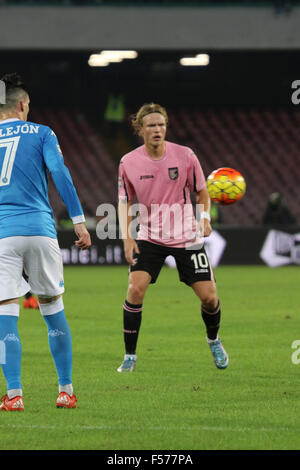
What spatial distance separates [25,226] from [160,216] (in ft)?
7.07

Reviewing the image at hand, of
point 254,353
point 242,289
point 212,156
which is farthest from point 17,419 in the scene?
point 212,156

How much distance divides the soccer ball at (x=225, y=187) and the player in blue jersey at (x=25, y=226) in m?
3.89

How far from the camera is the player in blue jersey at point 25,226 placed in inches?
249

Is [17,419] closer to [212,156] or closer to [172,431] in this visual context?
[172,431]

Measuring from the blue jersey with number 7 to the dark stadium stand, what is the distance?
73.2 feet

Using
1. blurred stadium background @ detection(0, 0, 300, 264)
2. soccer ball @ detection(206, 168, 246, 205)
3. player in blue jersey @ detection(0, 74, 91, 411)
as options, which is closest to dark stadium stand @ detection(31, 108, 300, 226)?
blurred stadium background @ detection(0, 0, 300, 264)

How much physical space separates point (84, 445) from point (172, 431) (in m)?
0.61

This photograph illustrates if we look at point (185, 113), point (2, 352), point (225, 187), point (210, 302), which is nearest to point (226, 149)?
point (185, 113)

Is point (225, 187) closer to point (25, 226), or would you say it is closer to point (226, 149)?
point (25, 226)

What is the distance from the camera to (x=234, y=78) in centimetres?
2933

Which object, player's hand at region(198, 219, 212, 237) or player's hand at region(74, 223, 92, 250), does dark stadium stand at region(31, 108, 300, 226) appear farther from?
player's hand at region(74, 223, 92, 250)

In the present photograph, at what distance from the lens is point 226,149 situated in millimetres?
29328

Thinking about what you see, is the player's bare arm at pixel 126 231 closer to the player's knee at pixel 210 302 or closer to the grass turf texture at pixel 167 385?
the player's knee at pixel 210 302

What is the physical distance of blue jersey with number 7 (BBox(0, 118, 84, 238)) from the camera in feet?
20.7
